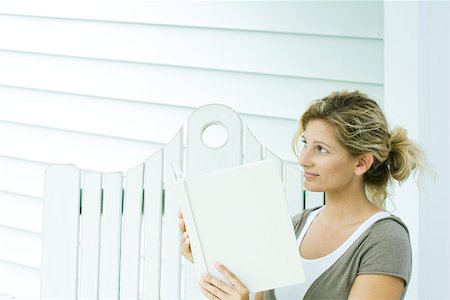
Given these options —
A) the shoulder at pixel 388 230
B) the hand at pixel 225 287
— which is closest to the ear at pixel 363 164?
the shoulder at pixel 388 230

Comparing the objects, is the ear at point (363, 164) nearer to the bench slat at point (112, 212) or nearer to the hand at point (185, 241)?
the hand at point (185, 241)

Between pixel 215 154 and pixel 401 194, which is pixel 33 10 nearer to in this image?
pixel 215 154

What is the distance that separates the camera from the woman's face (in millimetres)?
2145

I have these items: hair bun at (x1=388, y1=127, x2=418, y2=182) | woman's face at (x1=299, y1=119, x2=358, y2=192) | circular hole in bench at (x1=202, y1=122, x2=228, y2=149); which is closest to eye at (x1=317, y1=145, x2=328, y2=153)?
woman's face at (x1=299, y1=119, x2=358, y2=192)

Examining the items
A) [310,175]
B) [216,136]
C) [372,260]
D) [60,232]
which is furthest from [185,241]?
[216,136]

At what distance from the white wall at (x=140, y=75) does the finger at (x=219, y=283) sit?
3.75ft

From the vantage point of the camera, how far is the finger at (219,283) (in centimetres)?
202

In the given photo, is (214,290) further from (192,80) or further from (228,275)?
(192,80)

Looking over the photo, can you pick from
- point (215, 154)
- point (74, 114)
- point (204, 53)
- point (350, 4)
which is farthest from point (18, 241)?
point (350, 4)

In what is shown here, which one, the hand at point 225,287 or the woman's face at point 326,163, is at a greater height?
the woman's face at point 326,163

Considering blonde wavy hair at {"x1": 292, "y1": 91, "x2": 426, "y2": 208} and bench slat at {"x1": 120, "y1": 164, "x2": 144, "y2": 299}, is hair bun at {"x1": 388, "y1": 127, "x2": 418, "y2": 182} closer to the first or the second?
blonde wavy hair at {"x1": 292, "y1": 91, "x2": 426, "y2": 208}

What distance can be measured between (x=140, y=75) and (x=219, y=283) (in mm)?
1667

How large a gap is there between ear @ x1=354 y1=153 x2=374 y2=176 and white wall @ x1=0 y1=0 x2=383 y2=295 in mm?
827

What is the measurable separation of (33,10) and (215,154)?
143 centimetres
